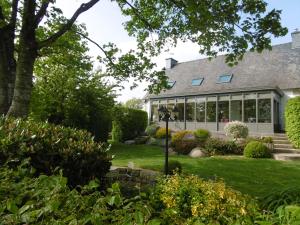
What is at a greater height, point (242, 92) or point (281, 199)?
point (242, 92)

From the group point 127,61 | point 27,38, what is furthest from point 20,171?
point 127,61

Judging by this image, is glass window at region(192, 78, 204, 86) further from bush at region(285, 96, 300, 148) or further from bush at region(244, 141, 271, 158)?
bush at region(244, 141, 271, 158)

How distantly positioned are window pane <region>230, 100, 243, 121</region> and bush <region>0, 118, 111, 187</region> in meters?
20.9

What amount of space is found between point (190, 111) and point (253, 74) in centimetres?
619

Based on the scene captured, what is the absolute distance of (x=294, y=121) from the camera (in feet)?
55.4

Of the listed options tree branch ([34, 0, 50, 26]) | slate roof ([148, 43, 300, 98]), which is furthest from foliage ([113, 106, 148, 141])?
tree branch ([34, 0, 50, 26])

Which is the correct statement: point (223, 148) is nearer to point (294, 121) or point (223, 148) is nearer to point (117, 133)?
point (294, 121)

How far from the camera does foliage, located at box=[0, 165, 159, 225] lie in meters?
1.62

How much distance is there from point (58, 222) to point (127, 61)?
985 centimetres

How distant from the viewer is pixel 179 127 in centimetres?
2803

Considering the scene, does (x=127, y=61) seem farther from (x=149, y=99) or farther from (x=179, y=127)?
(x=149, y=99)

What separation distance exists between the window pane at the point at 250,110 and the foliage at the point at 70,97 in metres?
10.9

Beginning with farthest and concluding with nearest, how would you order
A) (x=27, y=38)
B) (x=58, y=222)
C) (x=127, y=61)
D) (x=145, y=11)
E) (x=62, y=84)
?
1. (x=62, y=84)
2. (x=145, y=11)
3. (x=127, y=61)
4. (x=27, y=38)
5. (x=58, y=222)

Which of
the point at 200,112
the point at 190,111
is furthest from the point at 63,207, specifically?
the point at 190,111
